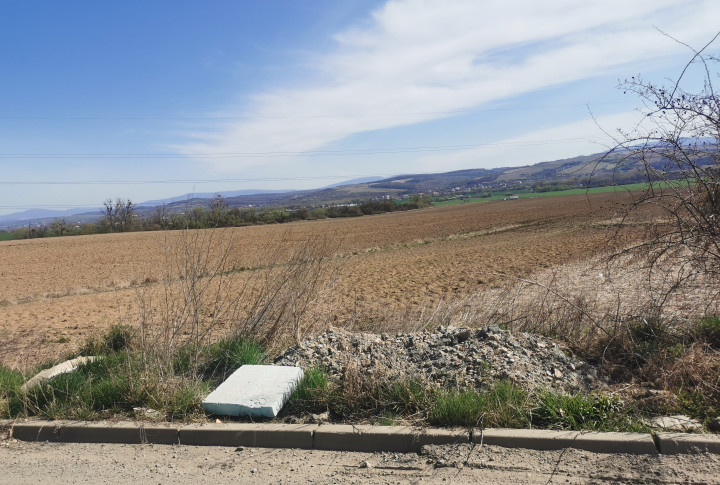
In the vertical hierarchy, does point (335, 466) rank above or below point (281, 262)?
below

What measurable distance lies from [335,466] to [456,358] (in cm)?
201

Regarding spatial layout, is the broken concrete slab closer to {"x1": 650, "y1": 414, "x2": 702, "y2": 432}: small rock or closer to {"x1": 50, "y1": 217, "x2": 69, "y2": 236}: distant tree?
{"x1": 650, "y1": 414, "x2": 702, "y2": 432}: small rock

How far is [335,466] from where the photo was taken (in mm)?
3908

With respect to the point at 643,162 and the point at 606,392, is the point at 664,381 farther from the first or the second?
the point at 643,162

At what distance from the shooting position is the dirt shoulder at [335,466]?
3523mm

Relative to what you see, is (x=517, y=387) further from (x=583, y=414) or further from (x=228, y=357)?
(x=228, y=357)

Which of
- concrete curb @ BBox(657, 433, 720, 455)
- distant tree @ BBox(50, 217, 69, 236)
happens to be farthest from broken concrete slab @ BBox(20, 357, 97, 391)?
distant tree @ BBox(50, 217, 69, 236)

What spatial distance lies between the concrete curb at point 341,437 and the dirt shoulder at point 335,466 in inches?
3.1

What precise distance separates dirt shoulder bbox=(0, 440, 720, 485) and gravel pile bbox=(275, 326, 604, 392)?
1033 mm

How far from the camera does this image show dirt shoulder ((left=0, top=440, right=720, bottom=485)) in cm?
352

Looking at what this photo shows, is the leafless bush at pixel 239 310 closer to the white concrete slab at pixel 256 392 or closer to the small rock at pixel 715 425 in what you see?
the white concrete slab at pixel 256 392

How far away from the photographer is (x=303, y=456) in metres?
4.11

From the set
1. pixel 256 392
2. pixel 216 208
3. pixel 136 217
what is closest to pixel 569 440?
pixel 256 392

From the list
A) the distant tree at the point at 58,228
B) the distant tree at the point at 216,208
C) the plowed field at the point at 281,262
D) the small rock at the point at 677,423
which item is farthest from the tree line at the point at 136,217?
the small rock at the point at 677,423
